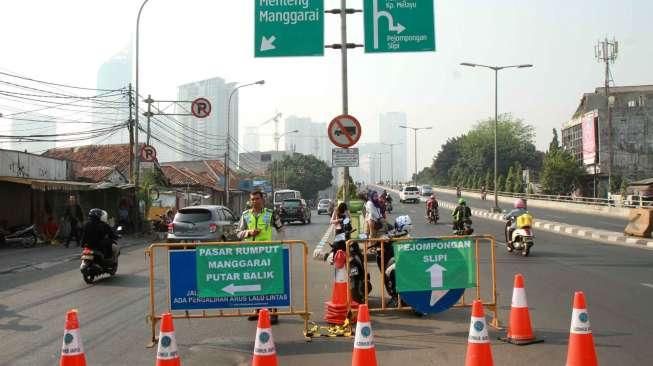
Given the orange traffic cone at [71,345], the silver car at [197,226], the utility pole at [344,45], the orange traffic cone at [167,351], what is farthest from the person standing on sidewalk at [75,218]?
the orange traffic cone at [167,351]

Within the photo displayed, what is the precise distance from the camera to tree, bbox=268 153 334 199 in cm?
10094

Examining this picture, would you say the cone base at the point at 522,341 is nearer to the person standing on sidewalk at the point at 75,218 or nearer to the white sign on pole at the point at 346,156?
the white sign on pole at the point at 346,156

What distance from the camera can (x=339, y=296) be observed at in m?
7.93

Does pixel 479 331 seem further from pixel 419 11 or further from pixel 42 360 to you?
pixel 419 11

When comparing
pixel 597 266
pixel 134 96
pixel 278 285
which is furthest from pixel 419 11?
pixel 134 96

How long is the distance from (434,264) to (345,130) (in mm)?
4933

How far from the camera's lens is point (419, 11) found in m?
13.4

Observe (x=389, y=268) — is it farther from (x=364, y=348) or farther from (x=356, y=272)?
(x=364, y=348)

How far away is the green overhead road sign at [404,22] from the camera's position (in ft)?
43.9

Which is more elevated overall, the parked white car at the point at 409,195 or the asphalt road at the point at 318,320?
the parked white car at the point at 409,195

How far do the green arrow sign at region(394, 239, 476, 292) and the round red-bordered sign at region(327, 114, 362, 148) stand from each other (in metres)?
4.62

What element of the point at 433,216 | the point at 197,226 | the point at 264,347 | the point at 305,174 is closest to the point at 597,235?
the point at 433,216

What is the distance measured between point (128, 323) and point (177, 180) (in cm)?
5070

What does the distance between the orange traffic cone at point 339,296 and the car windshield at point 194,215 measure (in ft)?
40.0
